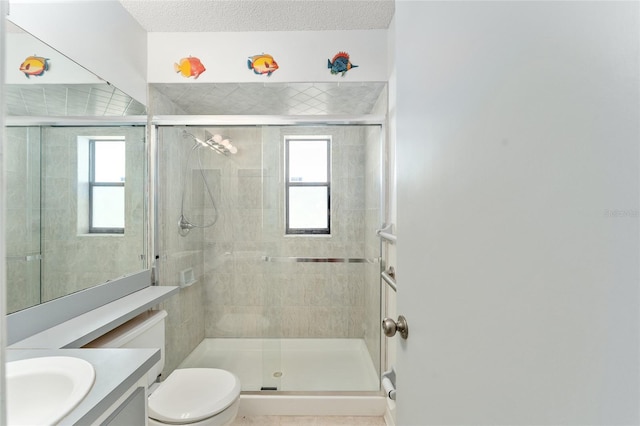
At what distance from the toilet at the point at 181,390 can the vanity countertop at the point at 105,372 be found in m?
0.38

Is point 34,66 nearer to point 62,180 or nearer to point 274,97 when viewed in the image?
point 62,180

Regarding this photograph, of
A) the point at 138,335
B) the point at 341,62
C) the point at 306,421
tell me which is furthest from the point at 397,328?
the point at 341,62

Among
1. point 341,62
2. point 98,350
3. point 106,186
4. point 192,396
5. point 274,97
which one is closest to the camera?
point 98,350

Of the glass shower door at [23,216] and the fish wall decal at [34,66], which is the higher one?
the fish wall decal at [34,66]

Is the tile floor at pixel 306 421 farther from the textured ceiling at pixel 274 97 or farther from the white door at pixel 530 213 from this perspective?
the textured ceiling at pixel 274 97

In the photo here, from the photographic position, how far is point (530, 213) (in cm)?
35

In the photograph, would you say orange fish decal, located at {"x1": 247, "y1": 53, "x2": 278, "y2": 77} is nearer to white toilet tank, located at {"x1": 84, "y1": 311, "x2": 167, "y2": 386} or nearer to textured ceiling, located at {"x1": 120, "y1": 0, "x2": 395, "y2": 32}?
textured ceiling, located at {"x1": 120, "y1": 0, "x2": 395, "y2": 32}

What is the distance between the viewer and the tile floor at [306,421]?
1.80m

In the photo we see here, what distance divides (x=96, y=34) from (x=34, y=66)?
0.47 m

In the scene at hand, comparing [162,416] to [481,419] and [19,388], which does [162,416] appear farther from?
[481,419]

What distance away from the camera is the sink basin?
741mm

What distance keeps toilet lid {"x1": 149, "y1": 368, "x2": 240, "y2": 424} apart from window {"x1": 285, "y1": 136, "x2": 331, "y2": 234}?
1050mm

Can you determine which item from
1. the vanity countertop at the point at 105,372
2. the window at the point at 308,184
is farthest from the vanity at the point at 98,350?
the window at the point at 308,184

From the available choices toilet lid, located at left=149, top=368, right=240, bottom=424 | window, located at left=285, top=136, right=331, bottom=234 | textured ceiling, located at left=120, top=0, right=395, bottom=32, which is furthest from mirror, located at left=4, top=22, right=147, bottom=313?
window, located at left=285, top=136, right=331, bottom=234
